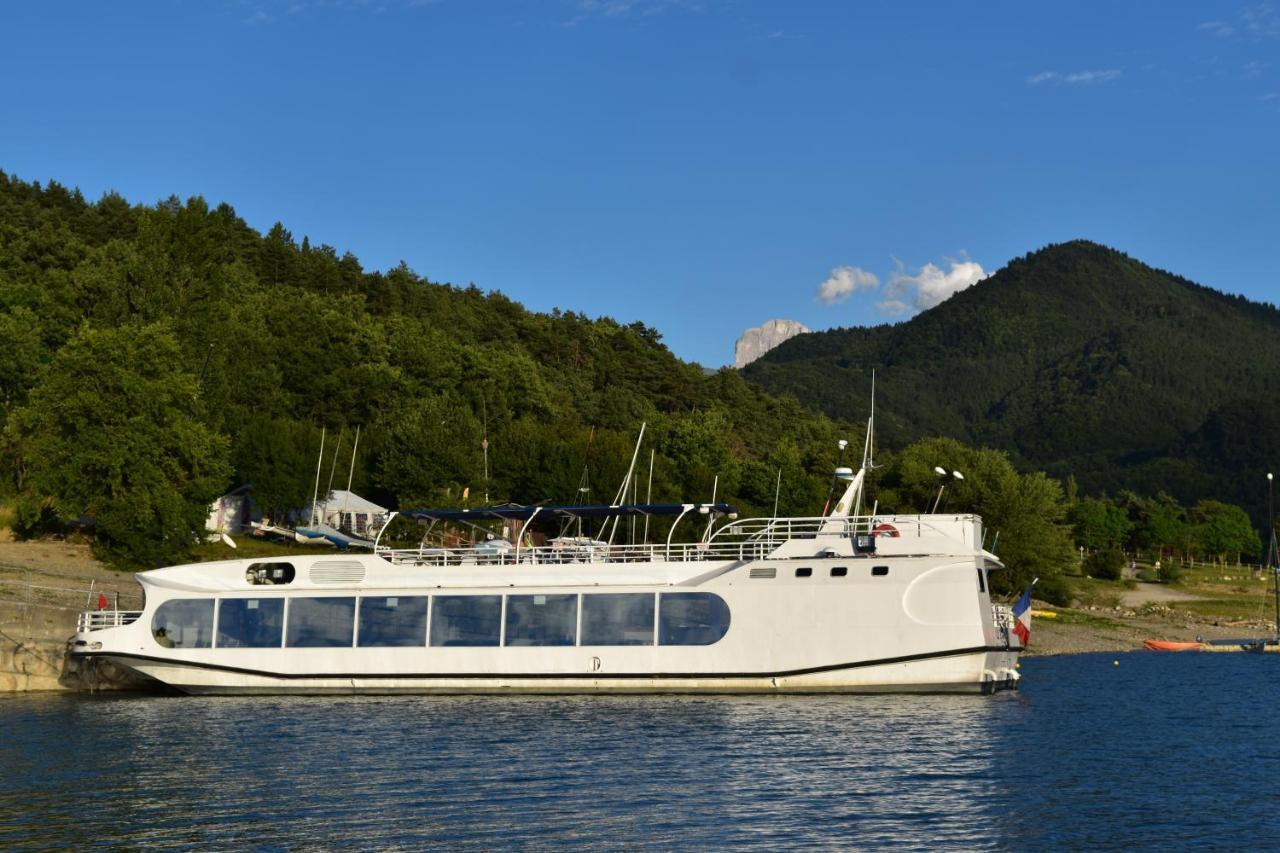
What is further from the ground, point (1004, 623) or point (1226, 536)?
point (1226, 536)

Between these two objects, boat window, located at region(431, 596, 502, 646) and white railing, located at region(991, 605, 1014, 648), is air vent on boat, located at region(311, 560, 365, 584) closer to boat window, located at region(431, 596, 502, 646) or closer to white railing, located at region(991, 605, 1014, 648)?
boat window, located at region(431, 596, 502, 646)

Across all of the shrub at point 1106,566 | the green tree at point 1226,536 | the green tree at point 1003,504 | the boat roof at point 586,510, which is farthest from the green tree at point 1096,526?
the boat roof at point 586,510

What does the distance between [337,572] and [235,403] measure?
54.6 meters

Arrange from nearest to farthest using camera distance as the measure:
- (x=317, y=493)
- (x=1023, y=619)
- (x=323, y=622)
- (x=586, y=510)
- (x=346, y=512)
A: (x=323, y=622) < (x=586, y=510) < (x=1023, y=619) < (x=317, y=493) < (x=346, y=512)

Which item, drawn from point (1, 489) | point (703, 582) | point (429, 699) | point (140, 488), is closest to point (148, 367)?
point (140, 488)

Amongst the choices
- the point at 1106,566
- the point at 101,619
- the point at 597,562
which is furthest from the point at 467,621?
the point at 1106,566

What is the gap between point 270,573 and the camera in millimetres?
42656

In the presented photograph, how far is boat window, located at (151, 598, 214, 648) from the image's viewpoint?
41.8 metres

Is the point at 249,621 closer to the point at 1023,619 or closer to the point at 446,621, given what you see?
the point at 446,621

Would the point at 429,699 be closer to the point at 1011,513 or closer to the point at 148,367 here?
the point at 148,367

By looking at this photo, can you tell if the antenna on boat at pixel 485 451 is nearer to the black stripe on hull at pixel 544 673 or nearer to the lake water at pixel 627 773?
the black stripe on hull at pixel 544 673

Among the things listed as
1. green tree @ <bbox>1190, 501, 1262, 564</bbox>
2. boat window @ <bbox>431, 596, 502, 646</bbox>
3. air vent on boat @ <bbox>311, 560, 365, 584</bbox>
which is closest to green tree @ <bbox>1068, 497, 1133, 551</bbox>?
green tree @ <bbox>1190, 501, 1262, 564</bbox>

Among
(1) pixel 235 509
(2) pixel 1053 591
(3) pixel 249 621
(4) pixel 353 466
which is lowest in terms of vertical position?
(3) pixel 249 621

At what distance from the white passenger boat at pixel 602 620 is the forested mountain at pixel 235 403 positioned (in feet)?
76.6
